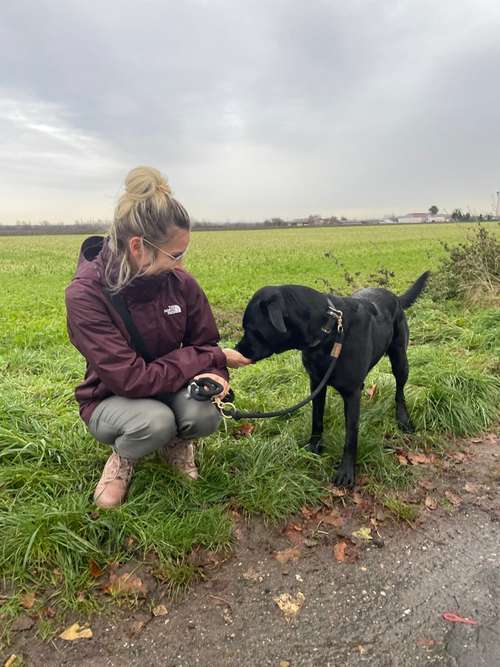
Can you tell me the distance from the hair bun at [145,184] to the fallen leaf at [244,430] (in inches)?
79.8

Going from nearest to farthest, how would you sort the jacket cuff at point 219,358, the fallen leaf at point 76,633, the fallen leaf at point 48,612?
the fallen leaf at point 76,633 → the fallen leaf at point 48,612 → the jacket cuff at point 219,358

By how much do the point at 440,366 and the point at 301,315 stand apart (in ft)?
8.31

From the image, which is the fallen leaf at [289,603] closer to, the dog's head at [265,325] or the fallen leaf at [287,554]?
the fallen leaf at [287,554]

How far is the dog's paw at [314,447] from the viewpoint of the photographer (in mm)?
3590

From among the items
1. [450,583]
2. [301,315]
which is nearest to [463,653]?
[450,583]

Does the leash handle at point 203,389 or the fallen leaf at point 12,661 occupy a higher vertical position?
the leash handle at point 203,389

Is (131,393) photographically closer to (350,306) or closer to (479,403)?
(350,306)

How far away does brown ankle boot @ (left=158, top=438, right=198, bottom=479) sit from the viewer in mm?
3090

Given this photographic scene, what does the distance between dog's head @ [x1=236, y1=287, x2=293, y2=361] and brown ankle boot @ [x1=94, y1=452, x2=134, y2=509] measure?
104cm

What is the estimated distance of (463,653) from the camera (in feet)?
6.62

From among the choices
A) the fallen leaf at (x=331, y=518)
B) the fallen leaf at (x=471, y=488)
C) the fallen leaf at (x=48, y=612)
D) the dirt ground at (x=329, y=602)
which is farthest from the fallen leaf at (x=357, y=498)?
the fallen leaf at (x=48, y=612)

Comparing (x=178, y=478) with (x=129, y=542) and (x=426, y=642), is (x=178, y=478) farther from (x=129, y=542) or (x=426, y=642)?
(x=426, y=642)

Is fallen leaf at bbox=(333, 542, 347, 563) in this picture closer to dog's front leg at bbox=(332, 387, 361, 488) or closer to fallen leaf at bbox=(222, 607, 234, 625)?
dog's front leg at bbox=(332, 387, 361, 488)

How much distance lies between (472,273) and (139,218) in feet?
26.4
